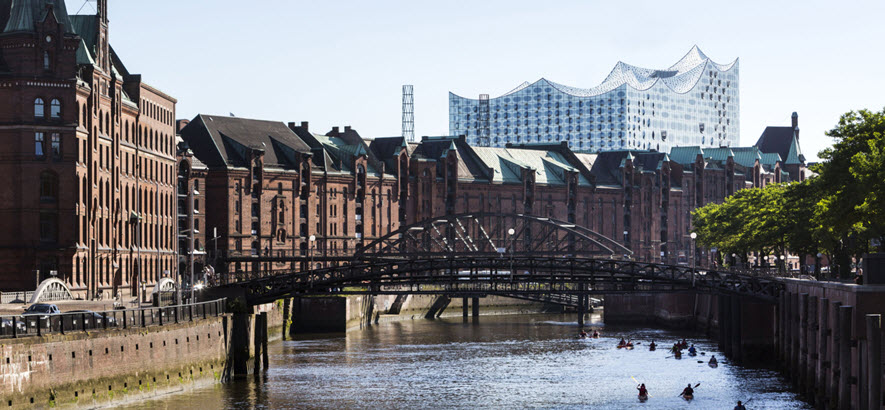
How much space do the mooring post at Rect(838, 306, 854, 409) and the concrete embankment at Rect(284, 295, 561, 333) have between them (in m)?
76.9

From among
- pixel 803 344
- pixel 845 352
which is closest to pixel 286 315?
pixel 803 344

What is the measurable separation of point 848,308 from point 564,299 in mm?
104756

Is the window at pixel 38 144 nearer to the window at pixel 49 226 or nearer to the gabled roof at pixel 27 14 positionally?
the window at pixel 49 226

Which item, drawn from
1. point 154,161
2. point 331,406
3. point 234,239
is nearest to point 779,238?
point 331,406

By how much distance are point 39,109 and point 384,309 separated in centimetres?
5695

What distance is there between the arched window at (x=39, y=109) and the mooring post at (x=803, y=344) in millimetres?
58708

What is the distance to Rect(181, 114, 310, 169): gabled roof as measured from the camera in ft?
579

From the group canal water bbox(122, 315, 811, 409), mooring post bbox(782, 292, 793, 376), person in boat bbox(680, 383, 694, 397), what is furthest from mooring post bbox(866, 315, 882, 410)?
mooring post bbox(782, 292, 793, 376)

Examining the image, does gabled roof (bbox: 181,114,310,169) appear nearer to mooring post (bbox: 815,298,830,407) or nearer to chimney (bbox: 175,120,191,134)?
chimney (bbox: 175,120,191,134)

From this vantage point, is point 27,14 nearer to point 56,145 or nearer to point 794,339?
point 56,145

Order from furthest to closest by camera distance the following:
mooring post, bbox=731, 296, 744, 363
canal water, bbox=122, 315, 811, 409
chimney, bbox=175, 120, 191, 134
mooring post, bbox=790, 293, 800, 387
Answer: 1. chimney, bbox=175, 120, 191, 134
2. mooring post, bbox=731, 296, 744, 363
3. mooring post, bbox=790, 293, 800, 387
4. canal water, bbox=122, 315, 811, 409

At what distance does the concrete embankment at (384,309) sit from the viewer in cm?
14225

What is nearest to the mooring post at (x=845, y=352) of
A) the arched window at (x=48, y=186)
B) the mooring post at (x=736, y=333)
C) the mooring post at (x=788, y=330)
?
the mooring post at (x=788, y=330)

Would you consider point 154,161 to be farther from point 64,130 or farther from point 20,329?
point 20,329
